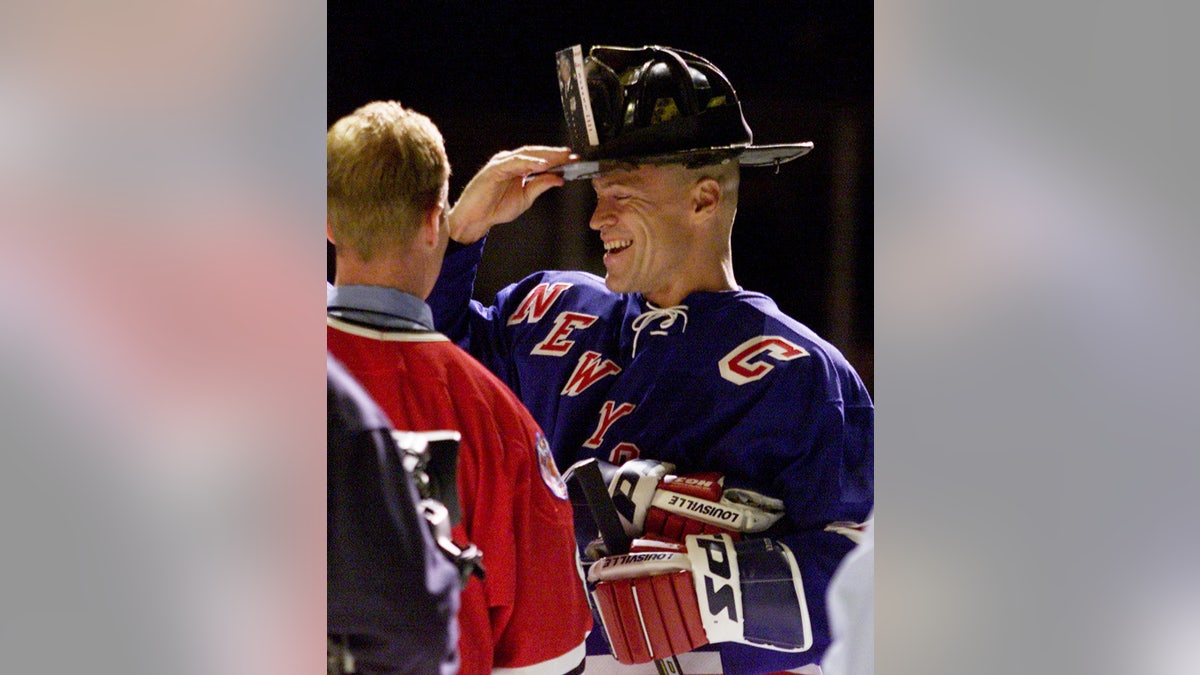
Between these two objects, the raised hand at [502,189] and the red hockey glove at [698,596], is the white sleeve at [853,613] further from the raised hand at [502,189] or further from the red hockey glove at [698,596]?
the raised hand at [502,189]

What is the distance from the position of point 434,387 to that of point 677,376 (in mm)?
524

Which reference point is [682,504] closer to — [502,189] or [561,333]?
[561,333]

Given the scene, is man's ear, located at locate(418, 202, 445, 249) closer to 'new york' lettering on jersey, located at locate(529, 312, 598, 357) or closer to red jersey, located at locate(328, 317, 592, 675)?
red jersey, located at locate(328, 317, 592, 675)

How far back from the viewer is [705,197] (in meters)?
2.47

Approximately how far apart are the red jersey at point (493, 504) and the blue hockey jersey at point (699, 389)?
0.25 ft

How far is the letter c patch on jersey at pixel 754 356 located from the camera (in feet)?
8.00

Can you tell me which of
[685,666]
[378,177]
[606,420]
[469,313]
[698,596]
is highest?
[378,177]

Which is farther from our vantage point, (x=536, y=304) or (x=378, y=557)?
(x=536, y=304)

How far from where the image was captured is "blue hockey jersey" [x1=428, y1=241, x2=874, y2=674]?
7.94 feet

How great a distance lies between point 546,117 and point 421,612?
1.09 metres

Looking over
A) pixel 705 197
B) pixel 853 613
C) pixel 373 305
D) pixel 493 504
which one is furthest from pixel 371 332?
pixel 853 613

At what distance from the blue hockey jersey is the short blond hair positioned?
0.14 metres

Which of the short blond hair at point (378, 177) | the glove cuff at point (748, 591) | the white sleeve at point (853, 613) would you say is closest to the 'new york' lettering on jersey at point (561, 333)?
the short blond hair at point (378, 177)
